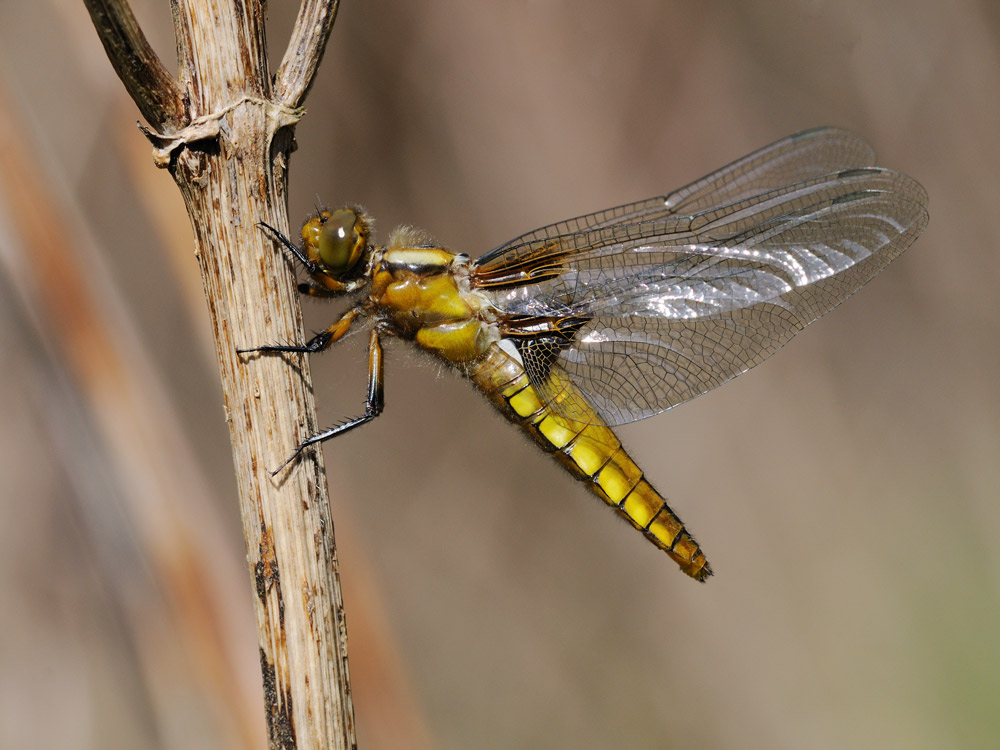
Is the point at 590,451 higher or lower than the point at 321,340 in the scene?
lower

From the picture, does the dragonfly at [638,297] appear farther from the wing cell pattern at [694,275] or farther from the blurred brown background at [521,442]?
the blurred brown background at [521,442]

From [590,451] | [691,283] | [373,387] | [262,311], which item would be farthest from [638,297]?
[262,311]

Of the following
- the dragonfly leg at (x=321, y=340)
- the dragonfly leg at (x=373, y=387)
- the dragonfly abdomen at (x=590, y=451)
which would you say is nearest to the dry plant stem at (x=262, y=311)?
the dragonfly leg at (x=321, y=340)

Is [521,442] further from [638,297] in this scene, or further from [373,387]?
[373,387]

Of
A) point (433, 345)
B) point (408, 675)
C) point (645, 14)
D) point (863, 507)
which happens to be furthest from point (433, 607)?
point (645, 14)

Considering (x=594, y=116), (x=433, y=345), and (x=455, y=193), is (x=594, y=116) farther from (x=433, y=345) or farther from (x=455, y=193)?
(x=433, y=345)
